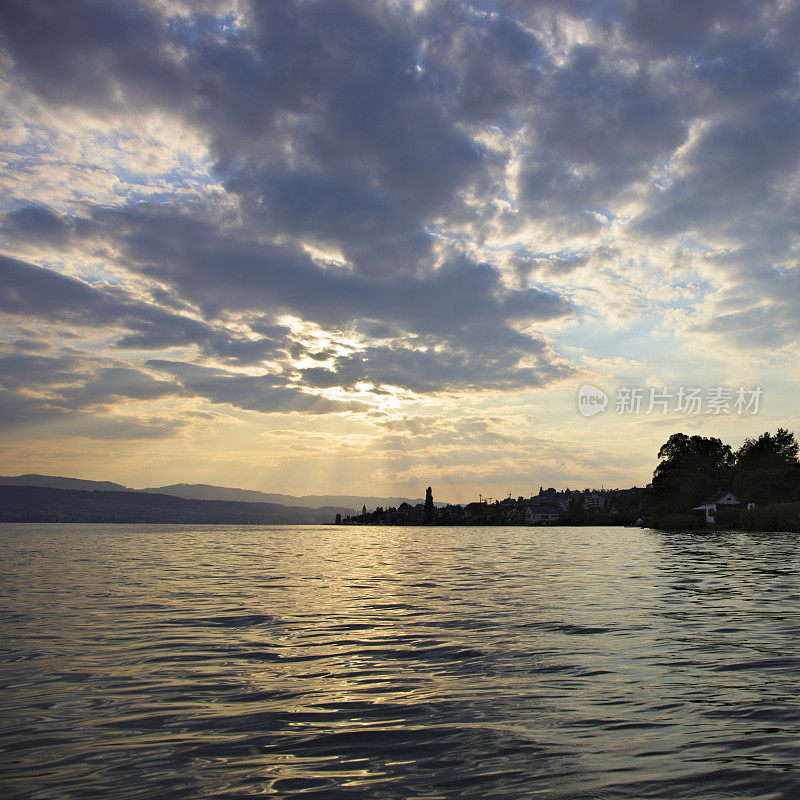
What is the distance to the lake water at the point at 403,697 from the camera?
20.5 ft

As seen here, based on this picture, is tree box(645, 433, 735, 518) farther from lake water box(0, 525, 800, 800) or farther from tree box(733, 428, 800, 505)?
lake water box(0, 525, 800, 800)

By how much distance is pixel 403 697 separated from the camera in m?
9.31

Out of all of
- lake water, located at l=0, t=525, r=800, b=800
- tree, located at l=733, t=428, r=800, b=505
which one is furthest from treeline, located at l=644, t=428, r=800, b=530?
lake water, located at l=0, t=525, r=800, b=800

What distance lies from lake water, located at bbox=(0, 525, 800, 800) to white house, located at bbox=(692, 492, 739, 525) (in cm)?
9930

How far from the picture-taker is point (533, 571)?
3169 cm

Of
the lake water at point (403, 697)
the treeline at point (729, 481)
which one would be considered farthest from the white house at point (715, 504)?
the lake water at point (403, 697)

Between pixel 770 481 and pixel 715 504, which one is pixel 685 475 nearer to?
pixel 715 504

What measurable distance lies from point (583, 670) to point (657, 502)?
401 feet

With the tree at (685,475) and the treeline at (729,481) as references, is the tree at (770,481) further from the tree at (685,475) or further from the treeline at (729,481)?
the tree at (685,475)

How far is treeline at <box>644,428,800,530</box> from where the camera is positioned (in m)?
80.2

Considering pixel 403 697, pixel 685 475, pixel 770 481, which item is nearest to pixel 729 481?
pixel 685 475

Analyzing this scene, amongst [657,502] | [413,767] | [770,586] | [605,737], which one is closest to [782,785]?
[605,737]

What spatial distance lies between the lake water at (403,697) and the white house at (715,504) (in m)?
99.3

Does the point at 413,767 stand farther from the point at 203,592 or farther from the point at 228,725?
the point at 203,592
